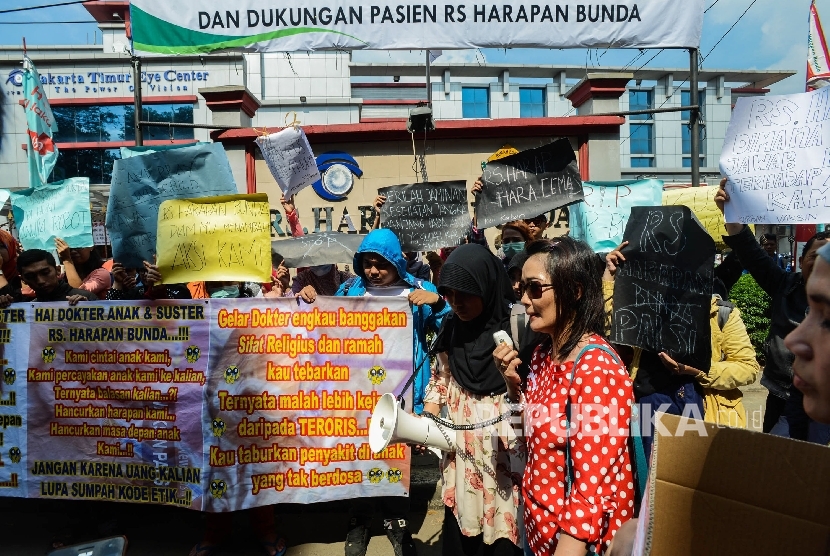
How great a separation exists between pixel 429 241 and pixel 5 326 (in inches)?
113

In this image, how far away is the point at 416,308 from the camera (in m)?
3.37

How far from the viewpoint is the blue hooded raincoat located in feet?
10.9

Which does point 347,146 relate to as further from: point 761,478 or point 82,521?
point 761,478

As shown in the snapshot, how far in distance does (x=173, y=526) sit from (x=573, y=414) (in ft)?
10.8

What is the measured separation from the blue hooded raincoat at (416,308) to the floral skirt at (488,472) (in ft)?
2.48

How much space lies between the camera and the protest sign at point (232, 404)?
3.29m

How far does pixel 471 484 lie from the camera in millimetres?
2422

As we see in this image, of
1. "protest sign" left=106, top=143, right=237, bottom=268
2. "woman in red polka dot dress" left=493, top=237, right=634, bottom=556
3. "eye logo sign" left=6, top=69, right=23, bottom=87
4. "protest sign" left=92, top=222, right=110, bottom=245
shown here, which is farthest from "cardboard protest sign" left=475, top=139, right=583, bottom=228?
"eye logo sign" left=6, top=69, right=23, bottom=87

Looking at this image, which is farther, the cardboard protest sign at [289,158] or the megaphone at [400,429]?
the cardboard protest sign at [289,158]

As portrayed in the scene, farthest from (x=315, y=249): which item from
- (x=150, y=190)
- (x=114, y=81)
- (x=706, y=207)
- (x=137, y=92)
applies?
(x=114, y=81)

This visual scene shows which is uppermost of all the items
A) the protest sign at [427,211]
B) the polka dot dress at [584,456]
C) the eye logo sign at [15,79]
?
the eye logo sign at [15,79]

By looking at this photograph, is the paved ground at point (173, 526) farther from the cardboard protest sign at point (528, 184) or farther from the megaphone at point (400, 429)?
the cardboard protest sign at point (528, 184)

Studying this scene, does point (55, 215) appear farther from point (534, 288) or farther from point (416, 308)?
point (534, 288)

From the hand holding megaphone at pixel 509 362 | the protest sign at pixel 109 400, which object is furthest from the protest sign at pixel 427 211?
the hand holding megaphone at pixel 509 362
